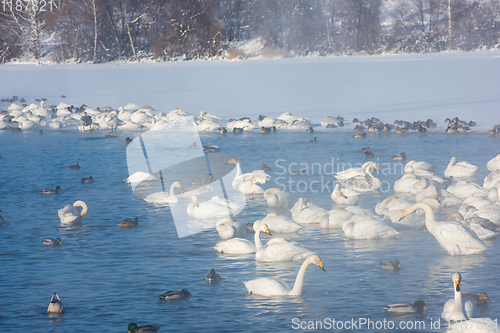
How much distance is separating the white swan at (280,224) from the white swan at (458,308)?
366 cm

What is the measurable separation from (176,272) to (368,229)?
322cm

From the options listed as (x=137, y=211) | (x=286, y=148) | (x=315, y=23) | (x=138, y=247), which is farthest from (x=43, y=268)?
(x=315, y=23)

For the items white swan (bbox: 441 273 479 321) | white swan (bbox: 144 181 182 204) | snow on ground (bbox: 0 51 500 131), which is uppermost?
white swan (bbox: 441 273 479 321)

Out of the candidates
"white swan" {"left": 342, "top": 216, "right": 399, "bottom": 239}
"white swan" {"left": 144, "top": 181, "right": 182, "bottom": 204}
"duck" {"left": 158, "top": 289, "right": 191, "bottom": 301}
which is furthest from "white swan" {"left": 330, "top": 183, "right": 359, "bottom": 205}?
"duck" {"left": 158, "top": 289, "right": 191, "bottom": 301}

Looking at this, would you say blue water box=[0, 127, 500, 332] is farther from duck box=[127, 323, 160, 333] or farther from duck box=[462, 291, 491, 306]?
duck box=[127, 323, 160, 333]

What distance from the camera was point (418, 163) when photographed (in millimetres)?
13695

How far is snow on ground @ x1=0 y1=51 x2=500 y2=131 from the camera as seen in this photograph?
24484mm

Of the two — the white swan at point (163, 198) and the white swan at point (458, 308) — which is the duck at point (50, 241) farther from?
the white swan at point (458, 308)

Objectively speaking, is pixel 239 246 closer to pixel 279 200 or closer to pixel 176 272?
pixel 176 272

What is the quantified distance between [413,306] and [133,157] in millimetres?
12533

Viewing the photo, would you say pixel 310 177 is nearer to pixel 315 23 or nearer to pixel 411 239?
pixel 411 239

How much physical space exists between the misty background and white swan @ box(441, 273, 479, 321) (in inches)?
1696

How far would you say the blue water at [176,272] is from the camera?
6.42 metres

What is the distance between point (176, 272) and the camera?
7789 mm
